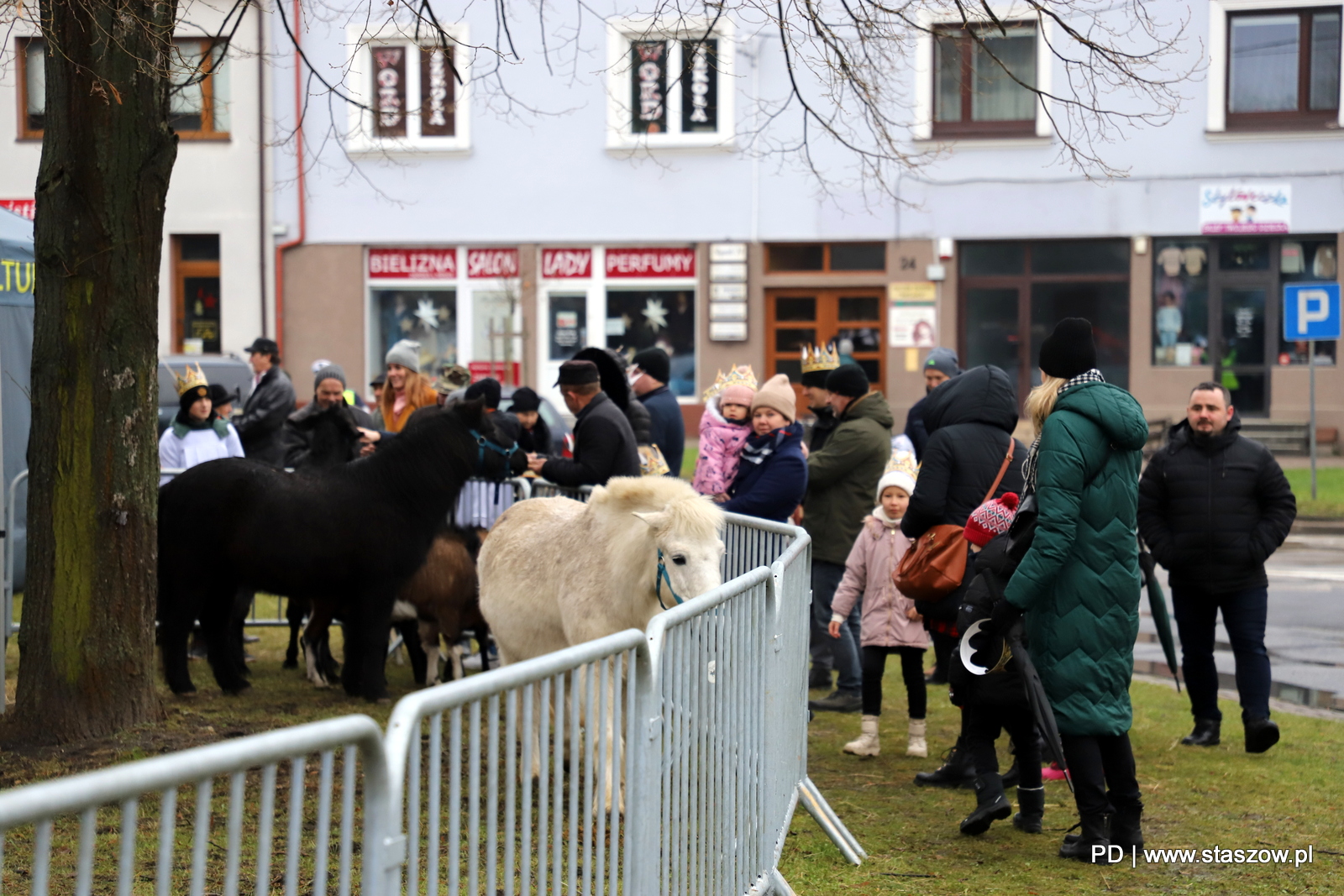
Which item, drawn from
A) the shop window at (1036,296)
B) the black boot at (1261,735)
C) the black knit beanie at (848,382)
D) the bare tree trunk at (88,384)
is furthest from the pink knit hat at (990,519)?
the shop window at (1036,296)

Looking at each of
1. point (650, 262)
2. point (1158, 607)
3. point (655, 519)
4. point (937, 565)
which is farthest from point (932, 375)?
point (650, 262)

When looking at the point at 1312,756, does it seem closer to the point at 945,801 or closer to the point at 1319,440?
the point at 945,801

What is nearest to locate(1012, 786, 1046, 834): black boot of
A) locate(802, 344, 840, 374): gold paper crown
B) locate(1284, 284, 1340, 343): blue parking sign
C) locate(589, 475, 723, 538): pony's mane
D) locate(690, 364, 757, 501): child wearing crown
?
locate(589, 475, 723, 538): pony's mane

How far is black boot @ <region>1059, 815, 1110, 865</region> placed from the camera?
5.31m

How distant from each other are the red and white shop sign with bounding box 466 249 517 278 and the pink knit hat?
69.3ft

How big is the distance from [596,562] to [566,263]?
68.0 feet

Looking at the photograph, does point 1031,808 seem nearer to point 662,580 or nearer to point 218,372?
point 662,580

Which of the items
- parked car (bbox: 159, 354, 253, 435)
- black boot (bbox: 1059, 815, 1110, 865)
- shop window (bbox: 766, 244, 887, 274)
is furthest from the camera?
shop window (bbox: 766, 244, 887, 274)

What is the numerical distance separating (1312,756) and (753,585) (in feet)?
14.1

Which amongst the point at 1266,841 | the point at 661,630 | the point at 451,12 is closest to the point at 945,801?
the point at 1266,841

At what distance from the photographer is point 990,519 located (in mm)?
5836

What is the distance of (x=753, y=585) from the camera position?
4.30 metres

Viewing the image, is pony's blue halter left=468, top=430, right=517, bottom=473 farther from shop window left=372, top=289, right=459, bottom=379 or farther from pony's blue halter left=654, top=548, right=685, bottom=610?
shop window left=372, top=289, right=459, bottom=379

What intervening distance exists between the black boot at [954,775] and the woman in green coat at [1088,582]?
1.16 metres
